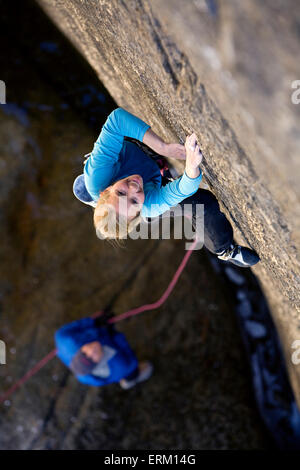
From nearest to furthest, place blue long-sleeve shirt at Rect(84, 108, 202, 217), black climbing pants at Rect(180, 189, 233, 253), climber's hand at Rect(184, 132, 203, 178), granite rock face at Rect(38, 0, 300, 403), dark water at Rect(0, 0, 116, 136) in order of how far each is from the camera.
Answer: granite rock face at Rect(38, 0, 300, 403) → climber's hand at Rect(184, 132, 203, 178) → blue long-sleeve shirt at Rect(84, 108, 202, 217) → black climbing pants at Rect(180, 189, 233, 253) → dark water at Rect(0, 0, 116, 136)

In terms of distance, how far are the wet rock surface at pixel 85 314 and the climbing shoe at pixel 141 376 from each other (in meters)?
0.08

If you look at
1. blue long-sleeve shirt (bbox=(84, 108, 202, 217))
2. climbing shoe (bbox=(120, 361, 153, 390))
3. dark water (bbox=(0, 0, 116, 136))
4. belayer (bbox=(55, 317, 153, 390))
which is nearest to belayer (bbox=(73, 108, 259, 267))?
blue long-sleeve shirt (bbox=(84, 108, 202, 217))

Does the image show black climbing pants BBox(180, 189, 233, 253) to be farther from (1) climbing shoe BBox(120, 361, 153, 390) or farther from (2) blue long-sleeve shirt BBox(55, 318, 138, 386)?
(1) climbing shoe BBox(120, 361, 153, 390)

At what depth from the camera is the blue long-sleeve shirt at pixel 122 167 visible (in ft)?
5.40

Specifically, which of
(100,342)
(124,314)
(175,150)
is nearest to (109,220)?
(175,150)

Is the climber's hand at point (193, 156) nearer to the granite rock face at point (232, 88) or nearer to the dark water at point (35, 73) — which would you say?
the granite rock face at point (232, 88)

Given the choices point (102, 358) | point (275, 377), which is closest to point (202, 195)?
point (102, 358)

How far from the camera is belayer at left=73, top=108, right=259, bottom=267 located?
1.58 meters

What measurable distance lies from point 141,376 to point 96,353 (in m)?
0.70

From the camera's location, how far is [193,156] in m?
1.53

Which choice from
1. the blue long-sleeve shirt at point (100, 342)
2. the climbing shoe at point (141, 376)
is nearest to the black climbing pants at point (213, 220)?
the blue long-sleeve shirt at point (100, 342)

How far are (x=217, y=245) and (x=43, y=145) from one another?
2.28 meters

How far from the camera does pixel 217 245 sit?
209 cm

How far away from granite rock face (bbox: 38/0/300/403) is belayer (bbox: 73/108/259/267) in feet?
0.44
